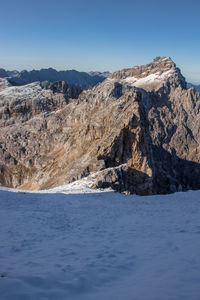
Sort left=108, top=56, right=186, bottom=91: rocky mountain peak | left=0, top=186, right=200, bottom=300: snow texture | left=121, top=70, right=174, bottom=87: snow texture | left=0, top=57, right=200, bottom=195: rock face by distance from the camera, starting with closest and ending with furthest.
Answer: left=0, top=186, right=200, bottom=300: snow texture < left=0, top=57, right=200, bottom=195: rock face < left=108, top=56, right=186, bottom=91: rocky mountain peak < left=121, top=70, right=174, bottom=87: snow texture

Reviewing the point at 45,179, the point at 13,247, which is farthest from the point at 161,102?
the point at 13,247

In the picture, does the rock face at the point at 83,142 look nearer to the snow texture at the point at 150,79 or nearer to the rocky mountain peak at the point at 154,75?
the rocky mountain peak at the point at 154,75

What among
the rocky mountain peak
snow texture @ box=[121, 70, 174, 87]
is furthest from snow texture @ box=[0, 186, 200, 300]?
snow texture @ box=[121, 70, 174, 87]

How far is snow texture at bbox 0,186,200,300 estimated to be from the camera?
5691mm

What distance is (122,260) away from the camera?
820 centimetres

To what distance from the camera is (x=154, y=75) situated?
16075 cm

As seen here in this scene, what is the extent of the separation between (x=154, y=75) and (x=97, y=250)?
164 m

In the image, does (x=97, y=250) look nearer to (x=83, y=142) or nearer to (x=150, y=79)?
(x=83, y=142)

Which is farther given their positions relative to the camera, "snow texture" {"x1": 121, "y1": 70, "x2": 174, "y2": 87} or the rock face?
"snow texture" {"x1": 121, "y1": 70, "x2": 174, "y2": 87}

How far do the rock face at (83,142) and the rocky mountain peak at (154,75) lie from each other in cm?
5633

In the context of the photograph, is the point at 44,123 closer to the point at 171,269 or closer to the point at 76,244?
the point at 76,244

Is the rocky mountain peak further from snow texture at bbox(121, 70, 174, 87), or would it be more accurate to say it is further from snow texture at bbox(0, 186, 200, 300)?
snow texture at bbox(0, 186, 200, 300)

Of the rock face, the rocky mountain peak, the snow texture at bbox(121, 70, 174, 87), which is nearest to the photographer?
the rock face

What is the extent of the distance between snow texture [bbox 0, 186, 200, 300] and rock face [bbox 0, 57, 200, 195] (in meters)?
9.04
